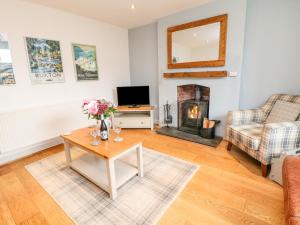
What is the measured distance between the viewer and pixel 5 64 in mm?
2418

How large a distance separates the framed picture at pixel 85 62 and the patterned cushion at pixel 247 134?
2.94 m

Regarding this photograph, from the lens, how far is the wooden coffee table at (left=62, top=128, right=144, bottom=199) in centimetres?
167

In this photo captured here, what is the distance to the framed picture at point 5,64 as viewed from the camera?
93.6 inches

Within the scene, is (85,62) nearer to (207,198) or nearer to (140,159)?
(140,159)

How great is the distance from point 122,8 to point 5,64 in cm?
208

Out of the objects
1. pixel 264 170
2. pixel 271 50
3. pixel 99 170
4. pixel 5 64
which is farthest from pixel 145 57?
pixel 264 170

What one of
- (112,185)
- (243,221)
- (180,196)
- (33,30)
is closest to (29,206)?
(112,185)

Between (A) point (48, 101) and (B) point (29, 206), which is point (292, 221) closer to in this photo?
(B) point (29, 206)

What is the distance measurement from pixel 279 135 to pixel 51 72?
354 centimetres

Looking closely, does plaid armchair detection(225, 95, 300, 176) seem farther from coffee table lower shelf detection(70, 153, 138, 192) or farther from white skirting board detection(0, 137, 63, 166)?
white skirting board detection(0, 137, 63, 166)

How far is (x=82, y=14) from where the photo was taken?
10.4ft

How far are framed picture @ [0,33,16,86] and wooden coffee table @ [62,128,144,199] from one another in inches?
53.0

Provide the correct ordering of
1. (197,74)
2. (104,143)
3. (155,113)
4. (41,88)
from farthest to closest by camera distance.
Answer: (155,113), (197,74), (41,88), (104,143)

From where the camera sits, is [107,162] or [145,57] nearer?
[107,162]
